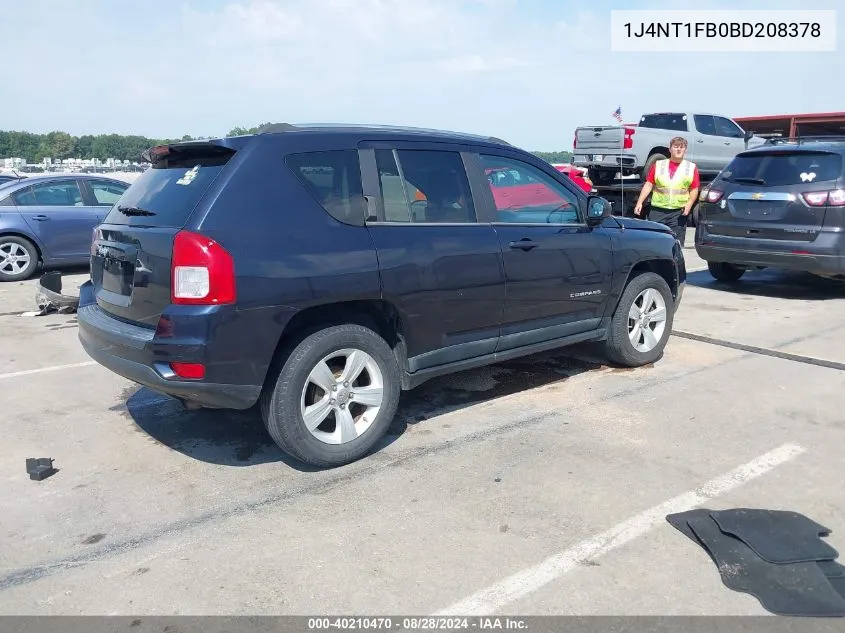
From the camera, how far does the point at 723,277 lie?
32.3 feet

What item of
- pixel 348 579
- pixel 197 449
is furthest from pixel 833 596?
pixel 197 449

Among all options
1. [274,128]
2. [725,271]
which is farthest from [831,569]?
[725,271]

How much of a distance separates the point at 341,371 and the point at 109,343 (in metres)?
1.23

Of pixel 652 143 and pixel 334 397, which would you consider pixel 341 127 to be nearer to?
pixel 334 397

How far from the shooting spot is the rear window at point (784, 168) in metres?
8.18

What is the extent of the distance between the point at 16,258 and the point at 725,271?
9895 mm

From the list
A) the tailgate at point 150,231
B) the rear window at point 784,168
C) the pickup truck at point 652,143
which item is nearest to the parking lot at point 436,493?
the tailgate at point 150,231

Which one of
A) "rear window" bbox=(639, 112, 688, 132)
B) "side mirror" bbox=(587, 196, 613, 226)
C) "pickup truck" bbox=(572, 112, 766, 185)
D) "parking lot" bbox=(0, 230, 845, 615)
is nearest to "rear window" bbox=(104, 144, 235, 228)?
"parking lot" bbox=(0, 230, 845, 615)

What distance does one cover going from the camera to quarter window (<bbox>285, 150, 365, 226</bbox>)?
12.4ft

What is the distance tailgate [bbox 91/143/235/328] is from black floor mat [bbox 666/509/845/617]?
275 cm

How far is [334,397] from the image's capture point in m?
3.88

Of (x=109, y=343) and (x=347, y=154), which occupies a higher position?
(x=347, y=154)

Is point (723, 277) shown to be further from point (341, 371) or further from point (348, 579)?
point (348, 579)

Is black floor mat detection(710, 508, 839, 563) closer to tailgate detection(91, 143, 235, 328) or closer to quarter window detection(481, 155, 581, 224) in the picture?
quarter window detection(481, 155, 581, 224)
